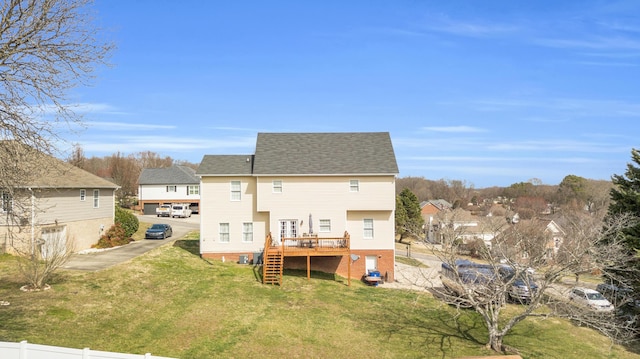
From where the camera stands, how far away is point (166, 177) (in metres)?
60.1

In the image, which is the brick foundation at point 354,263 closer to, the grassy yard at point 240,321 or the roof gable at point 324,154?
the grassy yard at point 240,321

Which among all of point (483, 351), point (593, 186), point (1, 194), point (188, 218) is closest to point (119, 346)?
point (1, 194)

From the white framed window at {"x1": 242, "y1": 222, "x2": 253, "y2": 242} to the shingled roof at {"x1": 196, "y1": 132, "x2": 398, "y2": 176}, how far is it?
353cm

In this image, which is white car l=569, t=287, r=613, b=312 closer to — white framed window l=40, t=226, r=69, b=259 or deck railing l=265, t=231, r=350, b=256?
deck railing l=265, t=231, r=350, b=256

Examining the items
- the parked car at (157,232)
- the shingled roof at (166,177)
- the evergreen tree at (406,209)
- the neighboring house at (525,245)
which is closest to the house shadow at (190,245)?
the parked car at (157,232)

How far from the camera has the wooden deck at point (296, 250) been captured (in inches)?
985

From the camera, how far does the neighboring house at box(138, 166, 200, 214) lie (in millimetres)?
59275

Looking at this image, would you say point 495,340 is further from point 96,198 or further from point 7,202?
point 96,198

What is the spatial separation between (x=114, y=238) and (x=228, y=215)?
9.43 metres

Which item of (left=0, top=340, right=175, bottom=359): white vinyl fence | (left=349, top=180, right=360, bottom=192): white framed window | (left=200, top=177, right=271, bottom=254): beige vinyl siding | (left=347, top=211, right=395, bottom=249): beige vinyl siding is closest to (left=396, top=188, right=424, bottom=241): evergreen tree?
(left=347, top=211, right=395, bottom=249): beige vinyl siding

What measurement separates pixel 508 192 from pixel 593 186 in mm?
37499

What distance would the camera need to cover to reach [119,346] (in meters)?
14.1

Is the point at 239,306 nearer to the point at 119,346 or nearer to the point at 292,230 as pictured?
the point at 119,346

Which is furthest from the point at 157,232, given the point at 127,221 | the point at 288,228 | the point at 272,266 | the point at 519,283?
the point at 519,283
